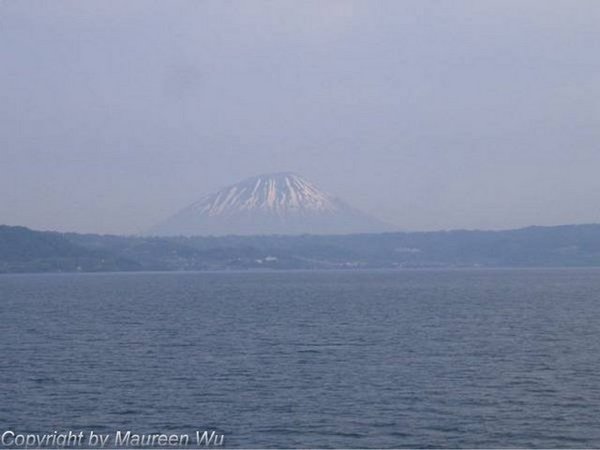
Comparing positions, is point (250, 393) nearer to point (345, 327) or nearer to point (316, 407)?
point (316, 407)

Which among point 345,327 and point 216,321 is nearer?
point 345,327

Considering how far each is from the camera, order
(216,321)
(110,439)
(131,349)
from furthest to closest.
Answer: (216,321) < (131,349) < (110,439)

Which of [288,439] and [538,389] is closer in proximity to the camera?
[288,439]

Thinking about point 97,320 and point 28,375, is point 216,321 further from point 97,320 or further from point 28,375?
point 28,375

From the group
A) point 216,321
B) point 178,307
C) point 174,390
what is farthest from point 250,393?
point 178,307

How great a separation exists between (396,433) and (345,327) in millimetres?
31689

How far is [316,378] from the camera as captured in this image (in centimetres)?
3741

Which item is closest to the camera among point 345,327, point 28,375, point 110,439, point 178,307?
point 110,439

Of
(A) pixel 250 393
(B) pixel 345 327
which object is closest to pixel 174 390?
(A) pixel 250 393

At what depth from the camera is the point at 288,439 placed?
27.3 m

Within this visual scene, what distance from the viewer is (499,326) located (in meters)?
60.4

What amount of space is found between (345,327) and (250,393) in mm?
25921

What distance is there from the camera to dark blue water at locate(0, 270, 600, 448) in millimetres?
28609

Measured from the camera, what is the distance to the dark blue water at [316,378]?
28.6m
